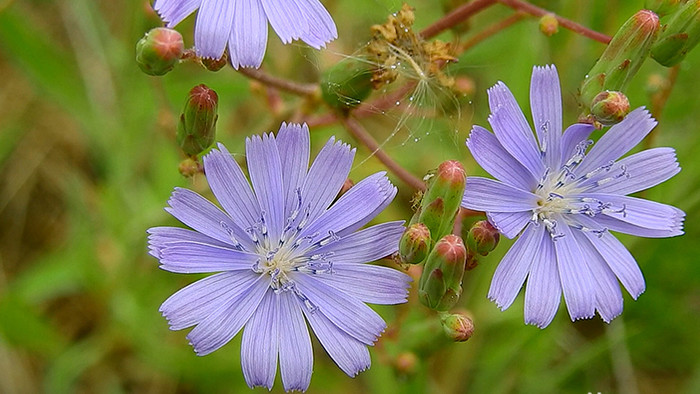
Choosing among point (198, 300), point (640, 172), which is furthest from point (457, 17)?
point (198, 300)

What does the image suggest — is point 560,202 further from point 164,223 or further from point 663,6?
point 164,223

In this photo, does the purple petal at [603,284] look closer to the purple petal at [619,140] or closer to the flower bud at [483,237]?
the purple petal at [619,140]

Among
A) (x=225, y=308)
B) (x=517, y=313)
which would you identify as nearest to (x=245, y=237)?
(x=225, y=308)

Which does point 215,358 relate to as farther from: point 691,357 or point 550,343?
point 691,357

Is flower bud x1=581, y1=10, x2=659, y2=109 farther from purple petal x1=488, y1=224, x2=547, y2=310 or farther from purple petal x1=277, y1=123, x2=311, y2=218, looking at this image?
purple petal x1=277, y1=123, x2=311, y2=218

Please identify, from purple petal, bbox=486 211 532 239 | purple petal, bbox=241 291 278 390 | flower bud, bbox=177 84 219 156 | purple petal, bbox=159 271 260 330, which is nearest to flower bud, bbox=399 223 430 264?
purple petal, bbox=486 211 532 239
